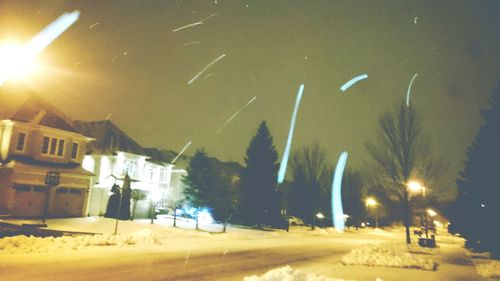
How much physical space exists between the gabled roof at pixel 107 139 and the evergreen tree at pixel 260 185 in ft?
40.1

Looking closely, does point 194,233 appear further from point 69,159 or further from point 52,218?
point 69,159

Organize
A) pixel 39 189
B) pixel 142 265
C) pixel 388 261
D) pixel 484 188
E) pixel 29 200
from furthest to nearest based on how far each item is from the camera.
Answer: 1. pixel 39 189
2. pixel 29 200
3. pixel 484 188
4. pixel 388 261
5. pixel 142 265

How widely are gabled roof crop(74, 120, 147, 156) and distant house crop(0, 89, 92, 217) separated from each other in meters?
4.74

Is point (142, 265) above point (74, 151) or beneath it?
beneath

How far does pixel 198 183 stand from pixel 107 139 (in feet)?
34.5

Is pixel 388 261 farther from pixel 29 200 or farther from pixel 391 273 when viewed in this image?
pixel 29 200

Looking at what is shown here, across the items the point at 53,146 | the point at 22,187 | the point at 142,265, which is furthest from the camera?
A: the point at 53,146

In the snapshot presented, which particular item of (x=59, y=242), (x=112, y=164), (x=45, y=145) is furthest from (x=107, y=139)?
(x=59, y=242)

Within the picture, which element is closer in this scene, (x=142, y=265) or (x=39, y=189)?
(x=142, y=265)

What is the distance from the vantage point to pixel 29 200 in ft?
91.1

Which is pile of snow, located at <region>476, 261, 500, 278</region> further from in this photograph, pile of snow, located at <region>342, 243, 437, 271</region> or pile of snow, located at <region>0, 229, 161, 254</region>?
pile of snow, located at <region>0, 229, 161, 254</region>

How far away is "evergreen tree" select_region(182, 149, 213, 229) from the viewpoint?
135ft

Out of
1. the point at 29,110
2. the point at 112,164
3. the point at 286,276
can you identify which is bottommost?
the point at 286,276

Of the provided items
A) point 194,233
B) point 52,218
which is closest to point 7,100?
point 52,218
